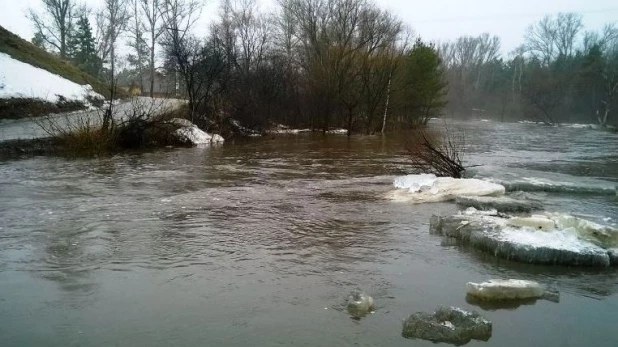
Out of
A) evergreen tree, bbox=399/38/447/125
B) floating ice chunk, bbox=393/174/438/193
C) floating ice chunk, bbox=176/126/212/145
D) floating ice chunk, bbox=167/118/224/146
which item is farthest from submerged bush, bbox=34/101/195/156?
evergreen tree, bbox=399/38/447/125

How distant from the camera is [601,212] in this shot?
905 centimetres

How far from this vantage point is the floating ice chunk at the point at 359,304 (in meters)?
4.62

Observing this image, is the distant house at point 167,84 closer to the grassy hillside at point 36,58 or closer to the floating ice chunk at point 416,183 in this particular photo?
the grassy hillside at point 36,58

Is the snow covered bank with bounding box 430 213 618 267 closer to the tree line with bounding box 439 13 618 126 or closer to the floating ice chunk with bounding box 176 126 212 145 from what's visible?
the floating ice chunk with bounding box 176 126 212 145

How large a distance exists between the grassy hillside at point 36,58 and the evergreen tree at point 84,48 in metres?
24.2

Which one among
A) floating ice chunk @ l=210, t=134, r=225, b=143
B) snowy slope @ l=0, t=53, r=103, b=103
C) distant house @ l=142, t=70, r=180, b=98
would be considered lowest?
→ floating ice chunk @ l=210, t=134, r=225, b=143

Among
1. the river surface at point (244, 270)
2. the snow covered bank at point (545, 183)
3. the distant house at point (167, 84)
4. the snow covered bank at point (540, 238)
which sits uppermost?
the distant house at point (167, 84)

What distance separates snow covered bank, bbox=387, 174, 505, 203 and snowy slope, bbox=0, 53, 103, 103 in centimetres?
2239

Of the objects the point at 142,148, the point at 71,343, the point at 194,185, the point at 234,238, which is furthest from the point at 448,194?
the point at 142,148

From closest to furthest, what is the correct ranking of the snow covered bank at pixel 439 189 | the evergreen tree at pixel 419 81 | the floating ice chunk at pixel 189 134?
the snow covered bank at pixel 439 189 < the floating ice chunk at pixel 189 134 < the evergreen tree at pixel 419 81

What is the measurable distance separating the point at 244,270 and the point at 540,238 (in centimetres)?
399

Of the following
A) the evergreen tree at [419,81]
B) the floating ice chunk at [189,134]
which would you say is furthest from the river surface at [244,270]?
the evergreen tree at [419,81]

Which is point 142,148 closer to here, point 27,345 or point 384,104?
point 27,345

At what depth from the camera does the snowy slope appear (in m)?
25.2
